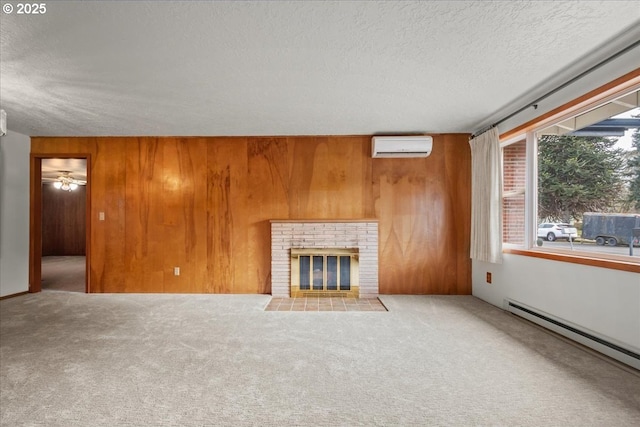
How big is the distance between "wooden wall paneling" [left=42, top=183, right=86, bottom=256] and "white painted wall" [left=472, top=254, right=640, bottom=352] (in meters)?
11.2

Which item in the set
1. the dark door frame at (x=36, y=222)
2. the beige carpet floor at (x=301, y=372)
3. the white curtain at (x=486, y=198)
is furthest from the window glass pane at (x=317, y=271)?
the dark door frame at (x=36, y=222)

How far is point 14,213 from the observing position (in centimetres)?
425

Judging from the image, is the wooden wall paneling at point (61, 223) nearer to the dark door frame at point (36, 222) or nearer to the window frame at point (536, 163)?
the dark door frame at point (36, 222)

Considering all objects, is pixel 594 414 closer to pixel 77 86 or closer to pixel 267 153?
pixel 267 153

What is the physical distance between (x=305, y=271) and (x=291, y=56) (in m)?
2.84

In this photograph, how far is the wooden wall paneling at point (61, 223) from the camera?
364 inches

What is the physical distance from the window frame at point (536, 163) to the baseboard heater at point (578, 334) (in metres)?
0.58

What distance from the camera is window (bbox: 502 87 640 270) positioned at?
2.34 m

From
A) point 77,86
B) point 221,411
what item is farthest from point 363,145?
point 221,411

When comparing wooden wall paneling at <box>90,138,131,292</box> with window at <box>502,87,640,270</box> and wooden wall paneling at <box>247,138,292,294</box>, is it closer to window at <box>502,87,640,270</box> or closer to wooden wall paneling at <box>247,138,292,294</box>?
wooden wall paneling at <box>247,138,292,294</box>

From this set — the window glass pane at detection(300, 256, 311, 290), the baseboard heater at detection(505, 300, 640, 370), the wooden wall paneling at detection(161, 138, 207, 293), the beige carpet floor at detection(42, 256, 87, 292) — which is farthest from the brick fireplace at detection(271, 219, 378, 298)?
the beige carpet floor at detection(42, 256, 87, 292)

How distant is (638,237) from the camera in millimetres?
2287

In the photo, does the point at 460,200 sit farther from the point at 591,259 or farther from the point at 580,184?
the point at 591,259

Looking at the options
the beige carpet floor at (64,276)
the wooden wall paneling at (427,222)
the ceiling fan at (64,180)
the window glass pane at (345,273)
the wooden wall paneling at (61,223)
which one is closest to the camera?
the window glass pane at (345,273)
